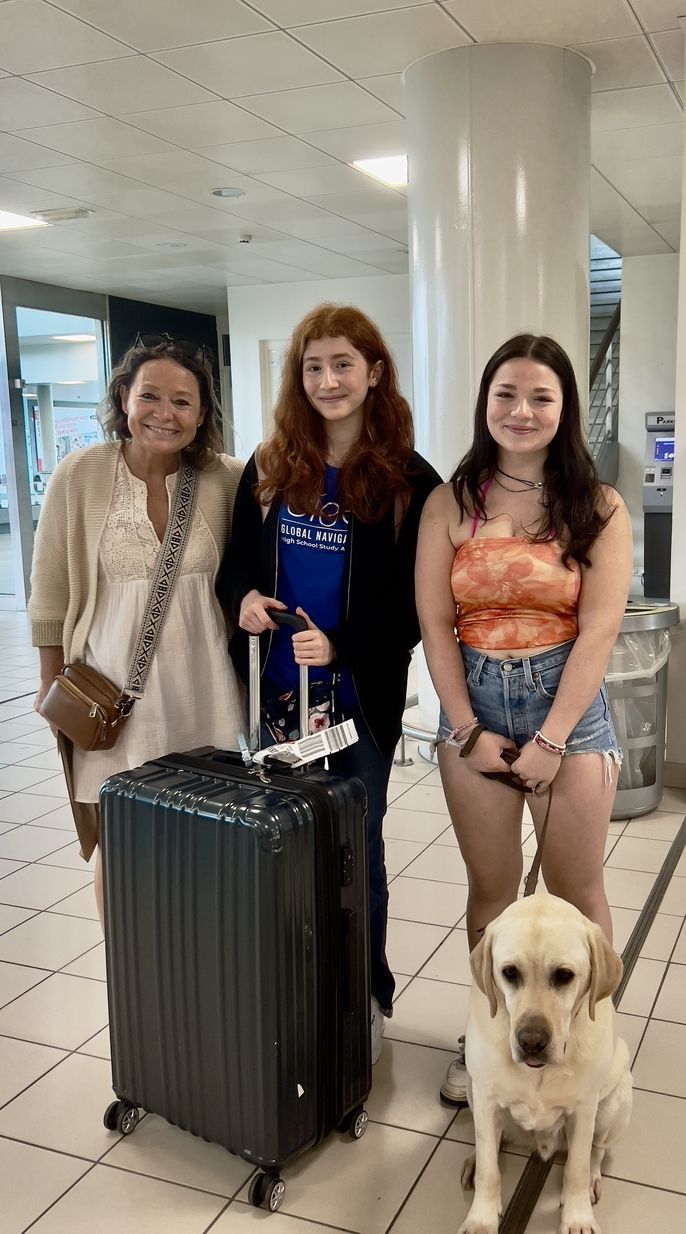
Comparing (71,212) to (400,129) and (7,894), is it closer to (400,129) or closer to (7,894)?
(400,129)

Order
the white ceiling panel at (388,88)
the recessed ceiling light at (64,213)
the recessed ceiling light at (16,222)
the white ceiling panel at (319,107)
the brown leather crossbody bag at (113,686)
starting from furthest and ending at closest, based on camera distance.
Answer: the recessed ceiling light at (16,222)
the recessed ceiling light at (64,213)
the white ceiling panel at (319,107)
the white ceiling panel at (388,88)
the brown leather crossbody bag at (113,686)

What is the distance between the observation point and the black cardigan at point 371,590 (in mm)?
2209

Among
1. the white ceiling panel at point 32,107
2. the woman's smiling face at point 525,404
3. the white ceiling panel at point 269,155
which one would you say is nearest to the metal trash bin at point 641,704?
the woman's smiling face at point 525,404

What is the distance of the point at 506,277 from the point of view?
430 cm

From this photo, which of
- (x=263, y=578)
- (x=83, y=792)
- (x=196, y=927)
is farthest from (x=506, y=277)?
(x=196, y=927)

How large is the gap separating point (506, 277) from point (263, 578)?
2517mm

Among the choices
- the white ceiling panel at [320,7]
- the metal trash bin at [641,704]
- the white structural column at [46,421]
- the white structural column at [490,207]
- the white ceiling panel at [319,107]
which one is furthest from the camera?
the white structural column at [46,421]

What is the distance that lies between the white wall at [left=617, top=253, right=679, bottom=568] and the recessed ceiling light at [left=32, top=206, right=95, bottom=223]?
4.49 meters

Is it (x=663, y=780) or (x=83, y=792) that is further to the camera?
(x=663, y=780)

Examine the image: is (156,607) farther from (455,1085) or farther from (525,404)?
(455,1085)

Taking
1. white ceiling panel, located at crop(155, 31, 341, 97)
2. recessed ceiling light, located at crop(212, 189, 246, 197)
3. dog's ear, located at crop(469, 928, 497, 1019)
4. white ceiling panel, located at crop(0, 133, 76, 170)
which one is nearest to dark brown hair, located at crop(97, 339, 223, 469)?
dog's ear, located at crop(469, 928, 497, 1019)

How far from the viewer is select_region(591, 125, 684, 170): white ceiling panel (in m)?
5.42

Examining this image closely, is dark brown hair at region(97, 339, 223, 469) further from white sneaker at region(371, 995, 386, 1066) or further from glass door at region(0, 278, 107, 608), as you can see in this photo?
glass door at region(0, 278, 107, 608)

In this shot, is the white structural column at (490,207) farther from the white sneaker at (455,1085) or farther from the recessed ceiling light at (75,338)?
the recessed ceiling light at (75,338)
